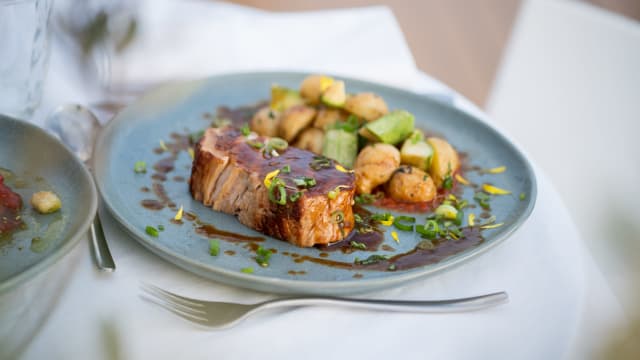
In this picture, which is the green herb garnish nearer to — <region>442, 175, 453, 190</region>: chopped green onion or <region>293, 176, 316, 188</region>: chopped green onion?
<region>293, 176, 316, 188</region>: chopped green onion

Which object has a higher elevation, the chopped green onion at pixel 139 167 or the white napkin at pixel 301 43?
the white napkin at pixel 301 43

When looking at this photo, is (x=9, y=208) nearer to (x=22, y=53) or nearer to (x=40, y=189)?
(x=40, y=189)

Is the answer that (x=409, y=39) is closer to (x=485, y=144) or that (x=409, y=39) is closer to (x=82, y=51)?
(x=485, y=144)

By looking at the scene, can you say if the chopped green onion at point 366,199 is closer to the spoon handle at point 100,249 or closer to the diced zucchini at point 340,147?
the diced zucchini at point 340,147

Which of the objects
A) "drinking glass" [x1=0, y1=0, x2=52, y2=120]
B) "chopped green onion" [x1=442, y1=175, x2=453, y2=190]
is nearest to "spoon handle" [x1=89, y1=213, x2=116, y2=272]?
"drinking glass" [x1=0, y1=0, x2=52, y2=120]

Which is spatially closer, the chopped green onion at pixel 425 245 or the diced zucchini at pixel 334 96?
the chopped green onion at pixel 425 245

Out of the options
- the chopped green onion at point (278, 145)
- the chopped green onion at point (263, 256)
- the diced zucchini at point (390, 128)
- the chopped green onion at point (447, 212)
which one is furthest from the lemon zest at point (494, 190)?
the chopped green onion at point (263, 256)

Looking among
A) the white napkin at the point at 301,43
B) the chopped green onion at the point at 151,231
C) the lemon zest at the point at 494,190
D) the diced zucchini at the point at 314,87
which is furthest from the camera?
the white napkin at the point at 301,43
